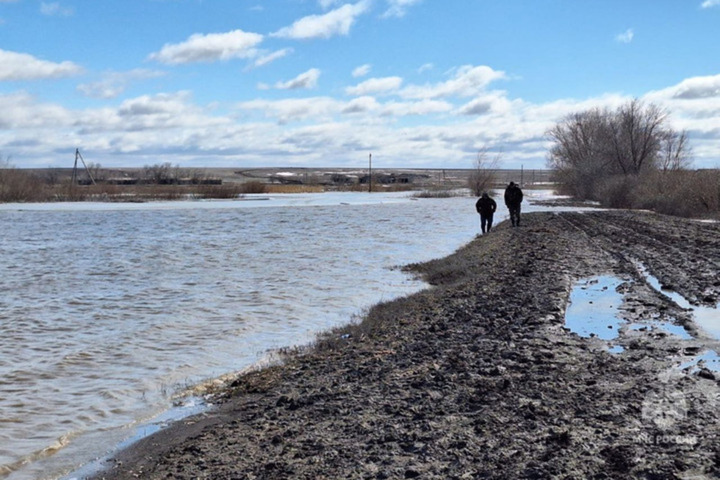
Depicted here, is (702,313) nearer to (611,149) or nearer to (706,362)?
(706,362)

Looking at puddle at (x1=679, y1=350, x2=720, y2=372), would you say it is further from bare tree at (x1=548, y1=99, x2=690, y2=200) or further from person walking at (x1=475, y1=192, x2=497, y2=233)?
bare tree at (x1=548, y1=99, x2=690, y2=200)

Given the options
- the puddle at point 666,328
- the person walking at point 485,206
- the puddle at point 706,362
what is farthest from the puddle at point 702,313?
the person walking at point 485,206

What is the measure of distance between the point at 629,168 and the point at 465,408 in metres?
62.9

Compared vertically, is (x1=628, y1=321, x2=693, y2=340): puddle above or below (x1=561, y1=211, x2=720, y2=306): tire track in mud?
below

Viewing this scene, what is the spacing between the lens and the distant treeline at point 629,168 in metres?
39.9

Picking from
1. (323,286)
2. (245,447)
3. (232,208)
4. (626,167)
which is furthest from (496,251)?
(626,167)

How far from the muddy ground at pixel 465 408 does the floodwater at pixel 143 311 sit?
37.7 inches

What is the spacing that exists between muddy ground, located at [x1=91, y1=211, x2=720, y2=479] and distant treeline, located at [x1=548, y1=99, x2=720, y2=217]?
102 feet

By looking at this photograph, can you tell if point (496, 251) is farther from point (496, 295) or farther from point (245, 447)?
point (245, 447)

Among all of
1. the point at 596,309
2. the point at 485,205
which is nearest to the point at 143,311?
the point at 596,309

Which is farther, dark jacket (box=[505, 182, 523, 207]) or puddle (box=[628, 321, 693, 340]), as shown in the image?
dark jacket (box=[505, 182, 523, 207])

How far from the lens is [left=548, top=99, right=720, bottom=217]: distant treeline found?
131 ft

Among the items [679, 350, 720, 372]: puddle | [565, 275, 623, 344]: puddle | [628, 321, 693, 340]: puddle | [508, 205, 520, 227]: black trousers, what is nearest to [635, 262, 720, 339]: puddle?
[628, 321, 693, 340]: puddle

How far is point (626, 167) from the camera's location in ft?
212
